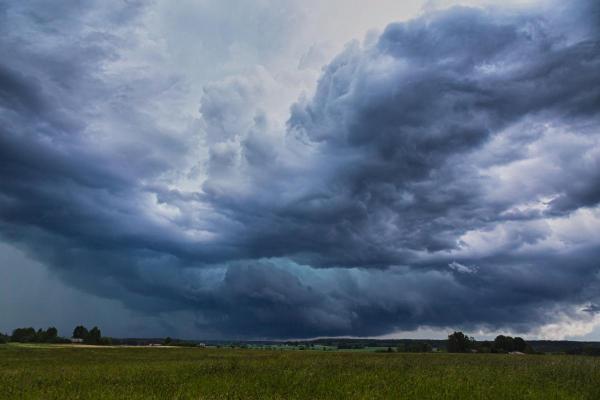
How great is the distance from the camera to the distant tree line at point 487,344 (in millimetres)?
120875

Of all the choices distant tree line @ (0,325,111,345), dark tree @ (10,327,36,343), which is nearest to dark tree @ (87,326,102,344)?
distant tree line @ (0,325,111,345)

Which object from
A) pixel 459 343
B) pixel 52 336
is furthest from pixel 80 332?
pixel 459 343

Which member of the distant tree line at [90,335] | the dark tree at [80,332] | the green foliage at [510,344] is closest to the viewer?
the green foliage at [510,344]

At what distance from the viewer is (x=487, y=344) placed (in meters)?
126

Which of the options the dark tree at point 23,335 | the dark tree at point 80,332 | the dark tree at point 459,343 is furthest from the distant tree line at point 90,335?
the dark tree at point 459,343

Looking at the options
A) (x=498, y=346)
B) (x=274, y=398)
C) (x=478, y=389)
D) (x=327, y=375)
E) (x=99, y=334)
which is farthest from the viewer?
(x=99, y=334)

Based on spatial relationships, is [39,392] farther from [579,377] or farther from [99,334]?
[99,334]

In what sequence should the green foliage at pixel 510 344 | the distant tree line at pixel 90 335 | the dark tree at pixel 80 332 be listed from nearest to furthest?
the green foliage at pixel 510 344 < the distant tree line at pixel 90 335 < the dark tree at pixel 80 332

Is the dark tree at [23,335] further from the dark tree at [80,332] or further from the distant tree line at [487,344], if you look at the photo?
the distant tree line at [487,344]

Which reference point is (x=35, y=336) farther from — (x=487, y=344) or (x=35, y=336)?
(x=487, y=344)

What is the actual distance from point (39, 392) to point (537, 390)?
21.9 m

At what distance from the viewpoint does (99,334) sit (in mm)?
155125

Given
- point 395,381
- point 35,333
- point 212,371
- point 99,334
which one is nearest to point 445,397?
point 395,381

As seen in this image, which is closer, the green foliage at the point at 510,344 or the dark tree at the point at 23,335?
the green foliage at the point at 510,344
